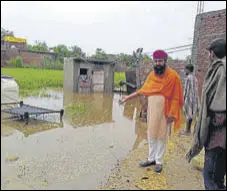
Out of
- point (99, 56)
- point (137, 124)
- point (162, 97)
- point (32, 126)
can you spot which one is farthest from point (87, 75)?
point (99, 56)

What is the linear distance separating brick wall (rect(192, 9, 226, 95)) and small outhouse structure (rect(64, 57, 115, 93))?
8.53m

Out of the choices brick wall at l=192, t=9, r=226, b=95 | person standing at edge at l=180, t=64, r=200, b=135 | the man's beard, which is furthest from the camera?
brick wall at l=192, t=9, r=226, b=95

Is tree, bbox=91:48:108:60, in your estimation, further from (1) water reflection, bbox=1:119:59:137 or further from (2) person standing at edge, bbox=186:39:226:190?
(2) person standing at edge, bbox=186:39:226:190

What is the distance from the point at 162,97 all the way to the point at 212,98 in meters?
1.27

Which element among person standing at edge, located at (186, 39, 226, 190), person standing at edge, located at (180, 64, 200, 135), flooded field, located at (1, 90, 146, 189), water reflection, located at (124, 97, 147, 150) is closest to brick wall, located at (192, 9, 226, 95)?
water reflection, located at (124, 97, 147, 150)

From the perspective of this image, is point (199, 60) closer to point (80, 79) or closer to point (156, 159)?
point (156, 159)

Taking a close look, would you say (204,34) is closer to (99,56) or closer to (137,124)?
(137,124)

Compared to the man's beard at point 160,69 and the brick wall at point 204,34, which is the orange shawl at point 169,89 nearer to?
the man's beard at point 160,69

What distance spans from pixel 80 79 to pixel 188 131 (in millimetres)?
10614

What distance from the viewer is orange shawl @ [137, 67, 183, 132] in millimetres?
3436

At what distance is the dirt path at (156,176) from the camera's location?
335 centimetres

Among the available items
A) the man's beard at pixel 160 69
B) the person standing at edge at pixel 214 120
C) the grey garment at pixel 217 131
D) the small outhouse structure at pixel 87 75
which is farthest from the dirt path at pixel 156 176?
the small outhouse structure at pixel 87 75

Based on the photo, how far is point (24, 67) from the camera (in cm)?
2584

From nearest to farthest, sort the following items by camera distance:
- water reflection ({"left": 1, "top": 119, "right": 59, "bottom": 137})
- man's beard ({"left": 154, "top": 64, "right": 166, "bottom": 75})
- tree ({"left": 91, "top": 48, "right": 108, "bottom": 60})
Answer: man's beard ({"left": 154, "top": 64, "right": 166, "bottom": 75}) < water reflection ({"left": 1, "top": 119, "right": 59, "bottom": 137}) < tree ({"left": 91, "top": 48, "right": 108, "bottom": 60})
